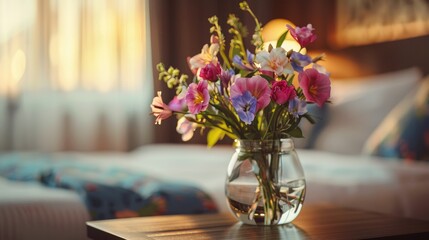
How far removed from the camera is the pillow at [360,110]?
353 cm

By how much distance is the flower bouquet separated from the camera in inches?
62.5

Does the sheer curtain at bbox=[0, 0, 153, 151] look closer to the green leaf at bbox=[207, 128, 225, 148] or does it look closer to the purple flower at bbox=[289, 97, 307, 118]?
the green leaf at bbox=[207, 128, 225, 148]

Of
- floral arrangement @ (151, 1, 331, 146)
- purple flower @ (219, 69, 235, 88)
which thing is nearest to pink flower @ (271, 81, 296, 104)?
floral arrangement @ (151, 1, 331, 146)

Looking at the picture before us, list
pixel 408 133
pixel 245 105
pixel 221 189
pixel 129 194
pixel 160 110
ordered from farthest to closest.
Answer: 1. pixel 408 133
2. pixel 221 189
3. pixel 129 194
4. pixel 160 110
5. pixel 245 105

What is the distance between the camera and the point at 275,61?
161 cm

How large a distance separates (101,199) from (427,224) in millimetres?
1037

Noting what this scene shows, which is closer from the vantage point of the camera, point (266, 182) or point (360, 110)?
point (266, 182)

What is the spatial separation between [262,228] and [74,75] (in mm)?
3479

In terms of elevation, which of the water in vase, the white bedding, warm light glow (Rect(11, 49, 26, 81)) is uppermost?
warm light glow (Rect(11, 49, 26, 81))

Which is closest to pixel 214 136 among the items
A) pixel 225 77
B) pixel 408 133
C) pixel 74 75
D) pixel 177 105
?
pixel 177 105

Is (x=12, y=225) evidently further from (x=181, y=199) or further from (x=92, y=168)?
(x=92, y=168)

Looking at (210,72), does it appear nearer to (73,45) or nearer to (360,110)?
(360,110)

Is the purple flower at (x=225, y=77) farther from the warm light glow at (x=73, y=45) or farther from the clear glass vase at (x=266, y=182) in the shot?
the warm light glow at (x=73, y=45)

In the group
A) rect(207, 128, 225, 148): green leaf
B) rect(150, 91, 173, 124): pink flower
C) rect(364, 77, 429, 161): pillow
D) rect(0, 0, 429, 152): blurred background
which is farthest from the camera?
rect(0, 0, 429, 152): blurred background
